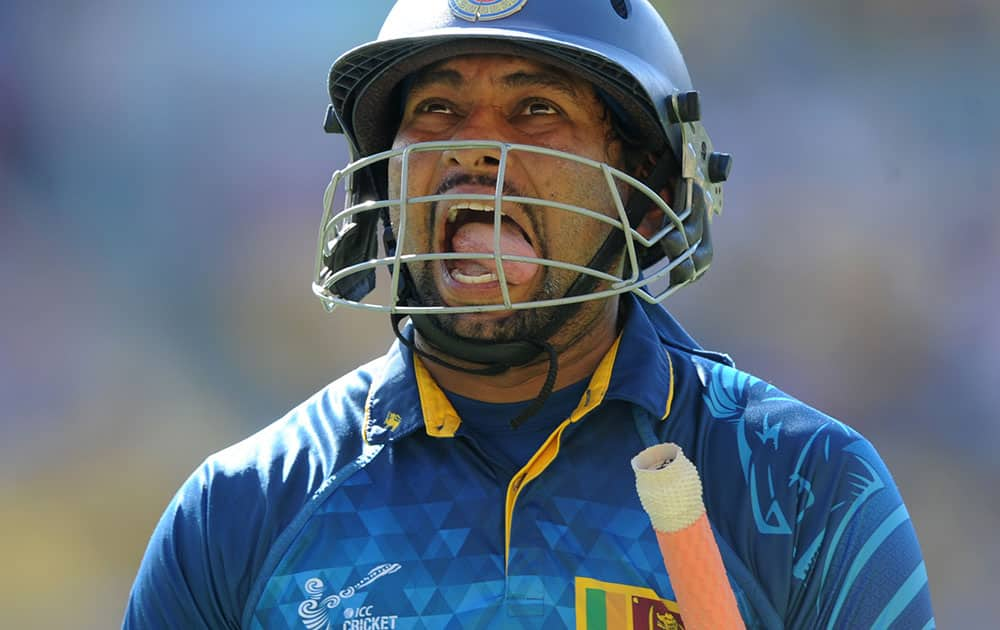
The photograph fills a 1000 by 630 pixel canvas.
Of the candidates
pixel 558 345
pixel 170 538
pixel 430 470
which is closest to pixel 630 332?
pixel 558 345

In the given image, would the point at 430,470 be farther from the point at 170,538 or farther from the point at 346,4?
the point at 346,4

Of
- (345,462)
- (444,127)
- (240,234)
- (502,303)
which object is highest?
(444,127)

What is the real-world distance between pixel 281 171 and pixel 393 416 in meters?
2.69

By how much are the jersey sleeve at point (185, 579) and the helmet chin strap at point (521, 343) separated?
36 cm

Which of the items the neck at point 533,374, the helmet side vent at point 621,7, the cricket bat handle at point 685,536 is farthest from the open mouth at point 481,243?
the cricket bat handle at point 685,536

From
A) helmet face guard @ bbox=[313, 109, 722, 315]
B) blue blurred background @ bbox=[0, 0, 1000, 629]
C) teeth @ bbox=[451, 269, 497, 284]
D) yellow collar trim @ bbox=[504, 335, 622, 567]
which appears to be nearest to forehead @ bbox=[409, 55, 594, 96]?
helmet face guard @ bbox=[313, 109, 722, 315]

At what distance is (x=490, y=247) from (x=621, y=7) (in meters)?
0.48

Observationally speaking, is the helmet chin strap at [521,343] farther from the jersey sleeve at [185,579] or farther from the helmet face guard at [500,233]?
the jersey sleeve at [185,579]

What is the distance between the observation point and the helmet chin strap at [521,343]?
177 cm

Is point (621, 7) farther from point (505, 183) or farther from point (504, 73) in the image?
point (505, 183)

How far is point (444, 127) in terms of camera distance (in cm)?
193

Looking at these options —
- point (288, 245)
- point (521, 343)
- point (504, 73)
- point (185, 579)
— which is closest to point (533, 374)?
point (521, 343)

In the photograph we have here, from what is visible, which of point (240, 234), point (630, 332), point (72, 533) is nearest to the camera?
point (630, 332)

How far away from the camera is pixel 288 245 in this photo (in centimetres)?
433
